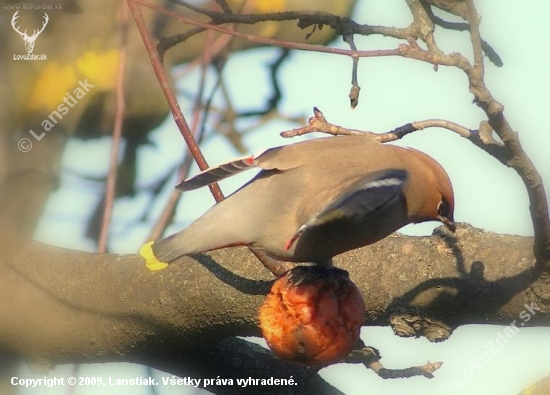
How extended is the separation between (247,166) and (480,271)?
620mm

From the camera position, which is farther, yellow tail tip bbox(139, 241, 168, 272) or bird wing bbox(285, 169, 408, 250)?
yellow tail tip bbox(139, 241, 168, 272)

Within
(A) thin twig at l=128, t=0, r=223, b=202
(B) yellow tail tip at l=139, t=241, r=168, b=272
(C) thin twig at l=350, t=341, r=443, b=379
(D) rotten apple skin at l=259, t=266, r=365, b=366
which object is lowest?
(C) thin twig at l=350, t=341, r=443, b=379

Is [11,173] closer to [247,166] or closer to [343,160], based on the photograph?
[247,166]

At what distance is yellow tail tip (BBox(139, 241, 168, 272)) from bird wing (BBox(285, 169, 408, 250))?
37cm

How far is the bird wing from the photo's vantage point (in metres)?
2.18

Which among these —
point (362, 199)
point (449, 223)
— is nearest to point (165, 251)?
point (362, 199)

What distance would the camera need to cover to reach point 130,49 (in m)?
3.41

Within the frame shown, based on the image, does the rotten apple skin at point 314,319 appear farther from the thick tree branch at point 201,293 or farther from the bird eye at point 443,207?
the bird eye at point 443,207

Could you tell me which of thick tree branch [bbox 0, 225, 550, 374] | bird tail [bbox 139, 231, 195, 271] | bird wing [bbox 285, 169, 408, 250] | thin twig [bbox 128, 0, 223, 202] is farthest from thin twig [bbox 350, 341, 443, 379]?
thin twig [bbox 128, 0, 223, 202]

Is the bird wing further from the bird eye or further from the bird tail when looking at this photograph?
the bird tail

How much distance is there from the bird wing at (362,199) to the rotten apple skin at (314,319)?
125 mm

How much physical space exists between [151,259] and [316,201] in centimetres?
46

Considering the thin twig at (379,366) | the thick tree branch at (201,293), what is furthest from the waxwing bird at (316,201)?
the thin twig at (379,366)

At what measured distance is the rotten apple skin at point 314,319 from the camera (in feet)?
6.98
